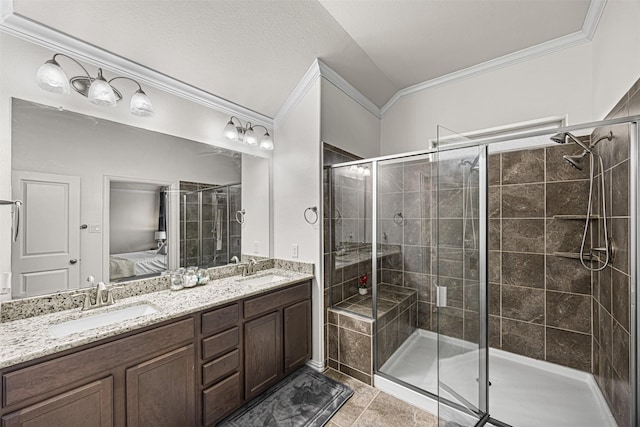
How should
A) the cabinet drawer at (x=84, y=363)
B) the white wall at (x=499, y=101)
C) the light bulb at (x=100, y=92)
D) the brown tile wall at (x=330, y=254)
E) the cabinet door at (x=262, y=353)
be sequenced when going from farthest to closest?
1. the brown tile wall at (x=330, y=254)
2. the white wall at (x=499, y=101)
3. the cabinet door at (x=262, y=353)
4. the light bulb at (x=100, y=92)
5. the cabinet drawer at (x=84, y=363)

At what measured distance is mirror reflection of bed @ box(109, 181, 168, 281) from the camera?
179 centimetres

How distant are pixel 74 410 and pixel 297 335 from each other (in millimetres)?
1458

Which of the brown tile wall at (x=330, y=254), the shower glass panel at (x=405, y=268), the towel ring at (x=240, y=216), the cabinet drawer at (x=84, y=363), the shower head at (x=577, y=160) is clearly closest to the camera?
the cabinet drawer at (x=84, y=363)

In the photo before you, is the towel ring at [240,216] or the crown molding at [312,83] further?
the towel ring at [240,216]

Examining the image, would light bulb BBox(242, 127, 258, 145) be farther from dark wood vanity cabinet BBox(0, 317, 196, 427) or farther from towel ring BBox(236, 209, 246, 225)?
dark wood vanity cabinet BBox(0, 317, 196, 427)

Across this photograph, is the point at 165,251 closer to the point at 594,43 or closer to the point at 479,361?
the point at 479,361

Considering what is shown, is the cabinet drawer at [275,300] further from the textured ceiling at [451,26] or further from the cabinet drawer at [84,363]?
the textured ceiling at [451,26]

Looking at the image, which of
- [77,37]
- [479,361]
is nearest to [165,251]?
[77,37]

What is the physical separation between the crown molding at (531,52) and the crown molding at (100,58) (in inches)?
82.0

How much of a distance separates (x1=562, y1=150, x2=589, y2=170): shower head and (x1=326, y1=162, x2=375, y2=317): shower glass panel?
1.51 metres

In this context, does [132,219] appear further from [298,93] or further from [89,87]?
[298,93]

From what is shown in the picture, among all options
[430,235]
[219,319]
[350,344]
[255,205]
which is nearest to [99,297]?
[219,319]

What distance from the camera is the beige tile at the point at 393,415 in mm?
1812

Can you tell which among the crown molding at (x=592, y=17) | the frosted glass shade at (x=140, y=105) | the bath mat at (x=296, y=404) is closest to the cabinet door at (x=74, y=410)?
the bath mat at (x=296, y=404)
